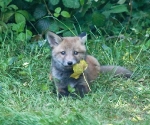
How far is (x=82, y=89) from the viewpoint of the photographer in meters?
7.10

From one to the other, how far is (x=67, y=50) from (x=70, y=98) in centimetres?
63

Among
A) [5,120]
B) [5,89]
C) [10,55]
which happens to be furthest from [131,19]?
[5,120]

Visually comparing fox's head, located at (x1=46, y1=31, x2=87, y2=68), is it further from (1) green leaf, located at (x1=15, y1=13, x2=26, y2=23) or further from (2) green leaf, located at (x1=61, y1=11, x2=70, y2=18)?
(1) green leaf, located at (x1=15, y1=13, x2=26, y2=23)

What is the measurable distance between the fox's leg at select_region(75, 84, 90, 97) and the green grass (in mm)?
76

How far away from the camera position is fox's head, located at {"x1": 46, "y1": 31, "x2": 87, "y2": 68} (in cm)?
705

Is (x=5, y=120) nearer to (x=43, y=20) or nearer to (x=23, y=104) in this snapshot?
(x=23, y=104)

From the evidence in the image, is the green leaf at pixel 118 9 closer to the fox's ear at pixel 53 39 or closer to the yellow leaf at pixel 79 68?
the fox's ear at pixel 53 39

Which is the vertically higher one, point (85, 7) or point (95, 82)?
point (85, 7)

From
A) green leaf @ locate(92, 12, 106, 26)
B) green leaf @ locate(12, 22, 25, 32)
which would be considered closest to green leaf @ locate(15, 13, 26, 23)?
green leaf @ locate(12, 22, 25, 32)

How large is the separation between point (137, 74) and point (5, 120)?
93.3 inches

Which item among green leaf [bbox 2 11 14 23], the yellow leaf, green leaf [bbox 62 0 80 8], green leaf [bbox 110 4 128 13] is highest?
green leaf [bbox 62 0 80 8]

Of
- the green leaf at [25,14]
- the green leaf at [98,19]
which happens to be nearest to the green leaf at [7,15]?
the green leaf at [25,14]

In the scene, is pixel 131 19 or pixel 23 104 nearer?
pixel 23 104

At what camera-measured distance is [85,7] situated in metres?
8.85
